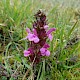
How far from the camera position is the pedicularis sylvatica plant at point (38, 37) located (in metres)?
1.87

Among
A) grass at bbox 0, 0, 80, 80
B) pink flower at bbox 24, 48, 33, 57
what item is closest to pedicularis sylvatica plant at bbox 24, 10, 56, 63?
pink flower at bbox 24, 48, 33, 57

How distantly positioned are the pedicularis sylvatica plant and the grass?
13 centimetres

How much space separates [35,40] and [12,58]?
50cm

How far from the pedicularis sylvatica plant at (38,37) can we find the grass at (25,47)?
125 millimetres

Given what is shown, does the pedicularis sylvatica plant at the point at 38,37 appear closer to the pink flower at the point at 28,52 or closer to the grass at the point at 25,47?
the pink flower at the point at 28,52

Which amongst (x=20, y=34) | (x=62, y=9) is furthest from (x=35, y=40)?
(x=62, y=9)

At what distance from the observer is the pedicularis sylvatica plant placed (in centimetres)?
187

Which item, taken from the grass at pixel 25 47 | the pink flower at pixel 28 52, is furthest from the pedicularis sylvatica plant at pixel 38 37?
the grass at pixel 25 47

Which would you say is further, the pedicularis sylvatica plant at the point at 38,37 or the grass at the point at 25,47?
the grass at the point at 25,47

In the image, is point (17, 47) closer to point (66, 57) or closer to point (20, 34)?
point (20, 34)

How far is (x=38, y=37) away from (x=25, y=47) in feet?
1.31

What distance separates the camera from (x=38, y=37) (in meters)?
1.90

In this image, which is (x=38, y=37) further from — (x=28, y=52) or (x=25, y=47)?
(x=25, y=47)

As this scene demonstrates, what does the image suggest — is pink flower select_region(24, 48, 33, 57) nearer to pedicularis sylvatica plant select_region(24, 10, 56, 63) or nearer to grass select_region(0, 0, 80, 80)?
pedicularis sylvatica plant select_region(24, 10, 56, 63)
